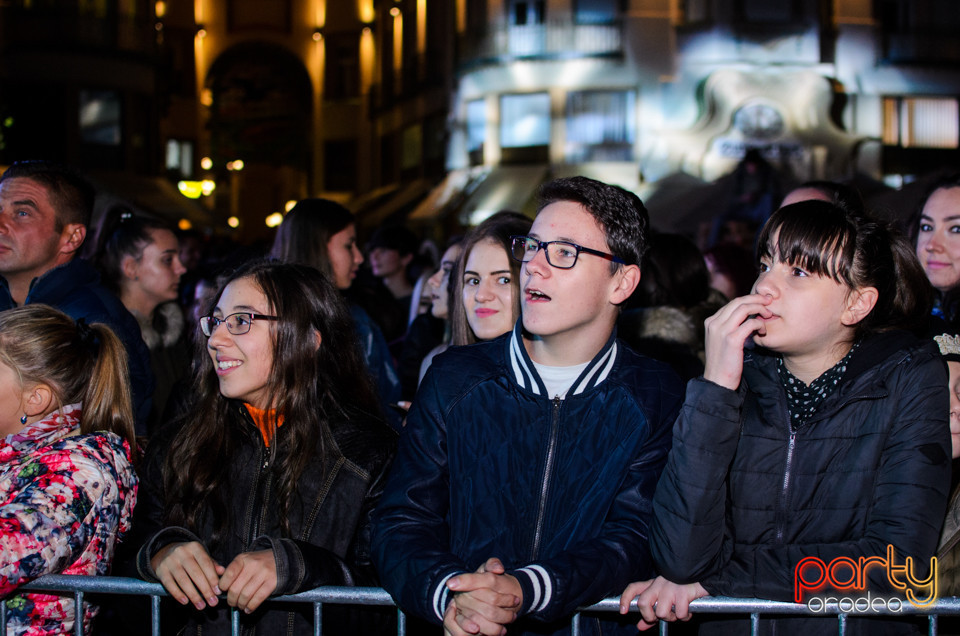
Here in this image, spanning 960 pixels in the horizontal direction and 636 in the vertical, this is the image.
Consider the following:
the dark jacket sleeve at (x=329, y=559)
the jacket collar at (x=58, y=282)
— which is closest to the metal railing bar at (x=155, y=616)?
the dark jacket sleeve at (x=329, y=559)

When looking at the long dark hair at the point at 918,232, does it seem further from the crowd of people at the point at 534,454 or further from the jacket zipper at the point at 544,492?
the jacket zipper at the point at 544,492

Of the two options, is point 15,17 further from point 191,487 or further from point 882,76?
point 191,487

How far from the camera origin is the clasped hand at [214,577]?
2.61 metres

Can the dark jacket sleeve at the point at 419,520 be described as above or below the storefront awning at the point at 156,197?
below

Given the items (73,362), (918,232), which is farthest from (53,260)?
(918,232)

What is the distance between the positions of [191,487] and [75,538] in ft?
1.29

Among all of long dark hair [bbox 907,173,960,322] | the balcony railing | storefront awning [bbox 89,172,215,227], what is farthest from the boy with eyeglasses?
storefront awning [bbox 89,172,215,227]

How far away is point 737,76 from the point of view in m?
22.8

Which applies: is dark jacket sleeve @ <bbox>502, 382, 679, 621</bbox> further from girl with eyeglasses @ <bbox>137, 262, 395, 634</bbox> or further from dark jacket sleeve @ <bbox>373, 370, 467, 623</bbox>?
girl with eyeglasses @ <bbox>137, 262, 395, 634</bbox>

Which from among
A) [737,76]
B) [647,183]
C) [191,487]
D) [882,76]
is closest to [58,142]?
[647,183]

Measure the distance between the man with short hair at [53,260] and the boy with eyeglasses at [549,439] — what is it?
6.54ft

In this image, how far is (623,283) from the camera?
2.95 m

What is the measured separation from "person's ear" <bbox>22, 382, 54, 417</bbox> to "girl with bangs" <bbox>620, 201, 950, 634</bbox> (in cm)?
212

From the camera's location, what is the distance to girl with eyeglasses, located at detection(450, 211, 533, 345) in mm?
4055
